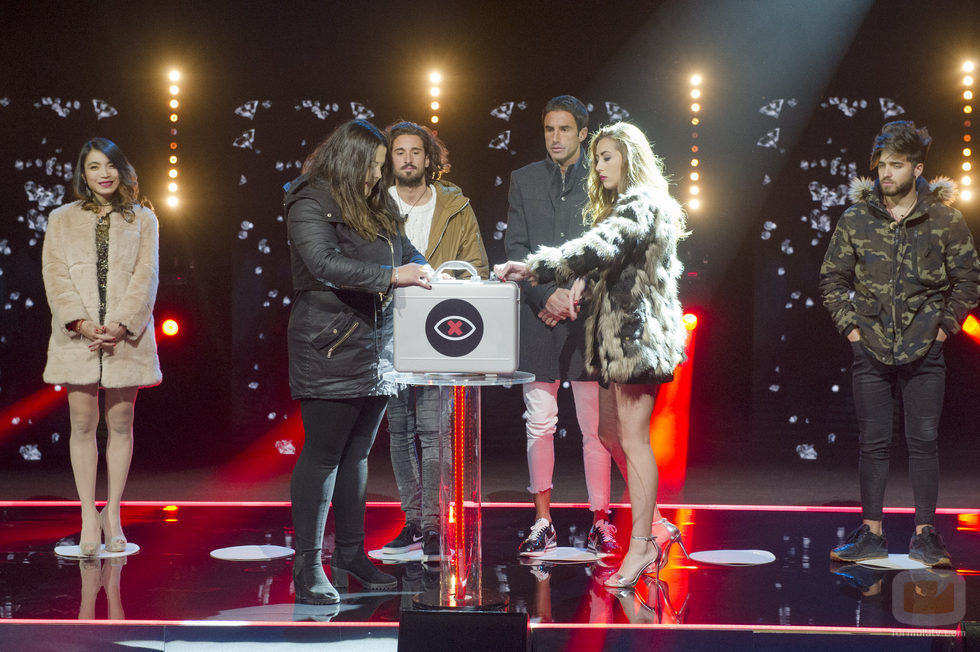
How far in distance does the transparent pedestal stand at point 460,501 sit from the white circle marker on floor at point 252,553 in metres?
1.08

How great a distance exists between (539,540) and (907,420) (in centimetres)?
136

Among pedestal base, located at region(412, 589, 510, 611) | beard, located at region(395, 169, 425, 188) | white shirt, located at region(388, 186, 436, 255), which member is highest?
beard, located at region(395, 169, 425, 188)

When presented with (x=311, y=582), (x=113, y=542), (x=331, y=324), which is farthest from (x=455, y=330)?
(x=113, y=542)

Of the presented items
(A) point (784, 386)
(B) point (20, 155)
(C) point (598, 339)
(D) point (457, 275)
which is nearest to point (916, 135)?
(C) point (598, 339)

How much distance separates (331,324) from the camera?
279 cm

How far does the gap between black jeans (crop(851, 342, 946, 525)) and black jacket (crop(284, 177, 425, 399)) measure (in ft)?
5.70

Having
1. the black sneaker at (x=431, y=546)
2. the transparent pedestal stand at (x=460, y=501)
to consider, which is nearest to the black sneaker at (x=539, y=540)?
the black sneaker at (x=431, y=546)

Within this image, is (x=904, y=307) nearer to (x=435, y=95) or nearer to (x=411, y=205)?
(x=411, y=205)

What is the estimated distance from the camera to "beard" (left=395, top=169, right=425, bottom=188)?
11.9ft

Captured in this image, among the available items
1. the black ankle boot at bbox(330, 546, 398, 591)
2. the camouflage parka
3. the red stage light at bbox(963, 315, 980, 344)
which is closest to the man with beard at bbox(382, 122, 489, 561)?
the black ankle boot at bbox(330, 546, 398, 591)

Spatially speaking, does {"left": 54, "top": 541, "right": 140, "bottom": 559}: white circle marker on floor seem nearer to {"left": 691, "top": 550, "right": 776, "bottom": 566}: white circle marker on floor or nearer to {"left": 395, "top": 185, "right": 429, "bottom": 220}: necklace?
{"left": 395, "top": 185, "right": 429, "bottom": 220}: necklace

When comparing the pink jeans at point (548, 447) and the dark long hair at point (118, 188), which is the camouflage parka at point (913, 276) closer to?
the pink jeans at point (548, 447)

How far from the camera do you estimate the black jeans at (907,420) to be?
11.4 ft

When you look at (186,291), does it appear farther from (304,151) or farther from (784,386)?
(784,386)
